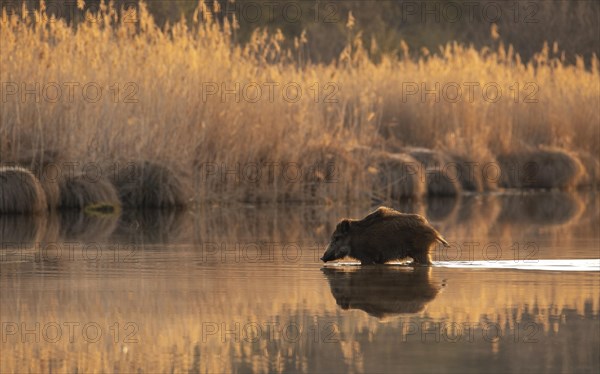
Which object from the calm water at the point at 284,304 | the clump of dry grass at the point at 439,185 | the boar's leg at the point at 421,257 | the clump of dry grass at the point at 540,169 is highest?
the clump of dry grass at the point at 540,169

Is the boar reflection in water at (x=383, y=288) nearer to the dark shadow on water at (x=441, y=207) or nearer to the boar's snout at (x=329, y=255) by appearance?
the boar's snout at (x=329, y=255)

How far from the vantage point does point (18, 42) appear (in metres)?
17.9

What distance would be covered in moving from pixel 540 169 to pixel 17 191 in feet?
37.8

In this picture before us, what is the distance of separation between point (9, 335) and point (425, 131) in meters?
18.1

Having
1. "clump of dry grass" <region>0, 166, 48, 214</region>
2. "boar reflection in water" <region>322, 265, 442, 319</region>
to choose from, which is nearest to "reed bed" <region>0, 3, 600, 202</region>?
"clump of dry grass" <region>0, 166, 48, 214</region>

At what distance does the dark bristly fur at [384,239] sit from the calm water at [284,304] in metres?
0.12

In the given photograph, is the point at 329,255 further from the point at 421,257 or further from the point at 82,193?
the point at 82,193

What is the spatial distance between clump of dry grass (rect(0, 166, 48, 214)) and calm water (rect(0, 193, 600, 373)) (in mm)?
2547

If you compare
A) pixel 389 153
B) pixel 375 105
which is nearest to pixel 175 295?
pixel 389 153

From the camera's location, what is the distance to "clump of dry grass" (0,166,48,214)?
16281 millimetres

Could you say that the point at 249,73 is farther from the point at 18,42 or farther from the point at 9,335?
the point at 9,335

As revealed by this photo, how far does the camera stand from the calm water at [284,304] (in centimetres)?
614

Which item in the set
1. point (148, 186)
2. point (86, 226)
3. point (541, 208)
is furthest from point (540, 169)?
point (86, 226)

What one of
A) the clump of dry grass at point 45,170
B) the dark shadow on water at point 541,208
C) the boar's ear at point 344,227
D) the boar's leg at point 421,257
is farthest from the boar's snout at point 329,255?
the clump of dry grass at point 45,170
